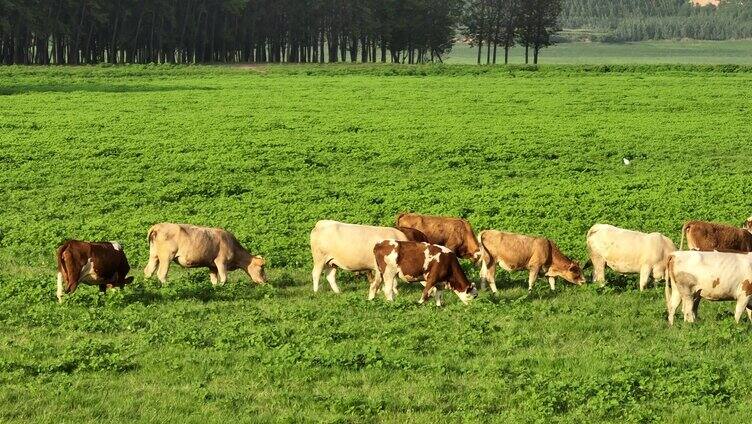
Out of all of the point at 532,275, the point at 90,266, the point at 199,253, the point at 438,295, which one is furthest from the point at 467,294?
the point at 90,266

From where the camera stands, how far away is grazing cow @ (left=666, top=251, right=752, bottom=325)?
51.6 ft

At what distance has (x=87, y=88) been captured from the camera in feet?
202

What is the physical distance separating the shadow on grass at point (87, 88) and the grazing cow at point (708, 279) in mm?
48295

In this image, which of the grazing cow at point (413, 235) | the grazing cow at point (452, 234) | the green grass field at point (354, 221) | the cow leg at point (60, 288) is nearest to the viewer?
the green grass field at point (354, 221)

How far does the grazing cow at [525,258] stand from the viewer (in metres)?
18.7

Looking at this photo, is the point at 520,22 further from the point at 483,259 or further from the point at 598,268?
the point at 483,259

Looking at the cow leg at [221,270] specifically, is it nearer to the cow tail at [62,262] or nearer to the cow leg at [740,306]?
the cow tail at [62,262]

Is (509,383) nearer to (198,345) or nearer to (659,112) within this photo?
(198,345)

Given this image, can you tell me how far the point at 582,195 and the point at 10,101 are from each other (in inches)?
1326

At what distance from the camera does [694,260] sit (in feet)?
52.4

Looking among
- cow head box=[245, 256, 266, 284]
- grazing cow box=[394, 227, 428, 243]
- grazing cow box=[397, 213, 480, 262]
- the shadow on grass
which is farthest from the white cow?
the shadow on grass

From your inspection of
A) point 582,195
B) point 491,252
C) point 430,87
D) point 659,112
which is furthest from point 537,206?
point 430,87

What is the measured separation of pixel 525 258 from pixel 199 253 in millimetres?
5966

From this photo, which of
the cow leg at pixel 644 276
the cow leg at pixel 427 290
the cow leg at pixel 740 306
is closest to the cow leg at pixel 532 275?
the cow leg at pixel 644 276
